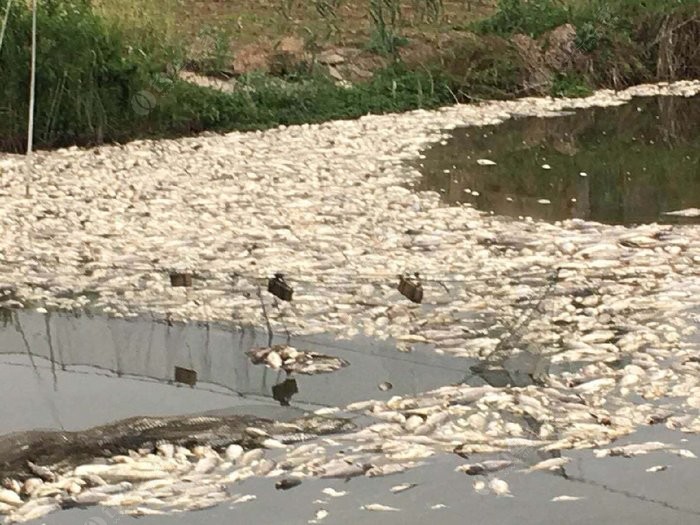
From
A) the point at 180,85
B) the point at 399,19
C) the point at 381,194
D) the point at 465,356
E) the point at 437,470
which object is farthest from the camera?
the point at 399,19

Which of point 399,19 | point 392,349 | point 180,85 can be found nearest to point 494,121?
point 180,85

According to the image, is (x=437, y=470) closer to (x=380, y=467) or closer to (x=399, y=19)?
(x=380, y=467)

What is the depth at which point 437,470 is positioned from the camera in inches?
152

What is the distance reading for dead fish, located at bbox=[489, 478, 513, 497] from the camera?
368 centimetres

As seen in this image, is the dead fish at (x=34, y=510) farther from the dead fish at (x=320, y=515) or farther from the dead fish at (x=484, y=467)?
the dead fish at (x=484, y=467)

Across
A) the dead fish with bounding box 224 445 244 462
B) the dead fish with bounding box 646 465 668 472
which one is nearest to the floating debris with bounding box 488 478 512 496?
the dead fish with bounding box 646 465 668 472

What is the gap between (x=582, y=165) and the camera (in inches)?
407

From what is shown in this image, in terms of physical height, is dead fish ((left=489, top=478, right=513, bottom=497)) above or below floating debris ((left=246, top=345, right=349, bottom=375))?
below

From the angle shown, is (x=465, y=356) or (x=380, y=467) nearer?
(x=380, y=467)

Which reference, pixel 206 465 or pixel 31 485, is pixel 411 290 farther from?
pixel 31 485

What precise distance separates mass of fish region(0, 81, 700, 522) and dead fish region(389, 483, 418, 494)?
9cm

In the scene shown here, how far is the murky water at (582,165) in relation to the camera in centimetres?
838

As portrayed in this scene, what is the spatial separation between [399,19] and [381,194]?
9117 mm

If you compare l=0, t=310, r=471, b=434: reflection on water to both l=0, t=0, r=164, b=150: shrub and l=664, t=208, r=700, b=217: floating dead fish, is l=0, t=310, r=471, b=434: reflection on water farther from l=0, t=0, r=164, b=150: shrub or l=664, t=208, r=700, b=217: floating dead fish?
l=0, t=0, r=164, b=150: shrub
